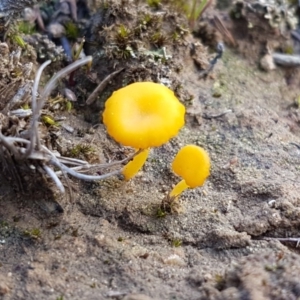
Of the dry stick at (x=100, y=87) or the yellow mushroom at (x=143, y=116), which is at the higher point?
the yellow mushroom at (x=143, y=116)

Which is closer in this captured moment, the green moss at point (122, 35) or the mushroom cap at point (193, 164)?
the mushroom cap at point (193, 164)

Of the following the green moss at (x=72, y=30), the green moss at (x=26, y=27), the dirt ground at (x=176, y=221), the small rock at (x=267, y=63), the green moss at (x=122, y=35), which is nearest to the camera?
the dirt ground at (x=176, y=221)

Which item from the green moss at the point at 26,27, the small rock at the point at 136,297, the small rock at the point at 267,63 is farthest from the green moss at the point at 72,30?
the small rock at the point at 136,297

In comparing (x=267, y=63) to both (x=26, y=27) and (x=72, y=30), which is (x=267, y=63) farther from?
(x=26, y=27)

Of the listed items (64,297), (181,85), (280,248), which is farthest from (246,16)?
(64,297)

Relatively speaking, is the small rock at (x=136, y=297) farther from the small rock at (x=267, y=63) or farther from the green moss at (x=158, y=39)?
the small rock at (x=267, y=63)

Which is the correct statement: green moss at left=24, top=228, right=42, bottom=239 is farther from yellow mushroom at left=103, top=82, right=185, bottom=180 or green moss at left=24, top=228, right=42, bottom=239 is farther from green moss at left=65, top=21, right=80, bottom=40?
green moss at left=65, top=21, right=80, bottom=40

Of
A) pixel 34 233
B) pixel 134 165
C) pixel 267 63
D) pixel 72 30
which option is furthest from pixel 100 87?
pixel 267 63
